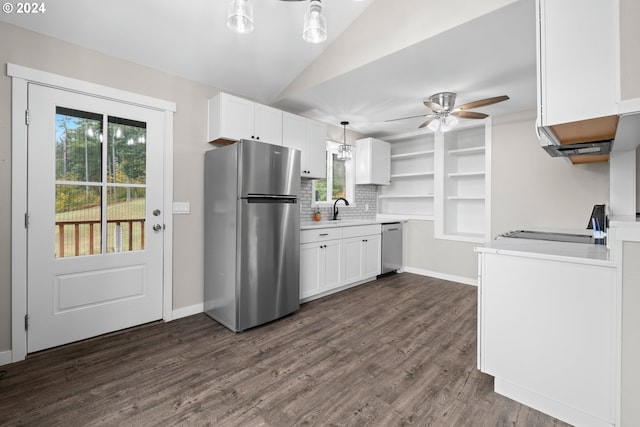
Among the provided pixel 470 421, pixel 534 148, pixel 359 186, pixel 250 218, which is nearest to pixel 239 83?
pixel 250 218

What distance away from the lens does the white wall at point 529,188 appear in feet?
10.7

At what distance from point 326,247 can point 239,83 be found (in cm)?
215

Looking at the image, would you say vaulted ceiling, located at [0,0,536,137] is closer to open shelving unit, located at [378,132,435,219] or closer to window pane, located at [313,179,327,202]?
window pane, located at [313,179,327,202]


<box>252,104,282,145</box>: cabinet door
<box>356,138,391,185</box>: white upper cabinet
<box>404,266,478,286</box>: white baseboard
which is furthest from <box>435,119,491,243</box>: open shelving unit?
<box>252,104,282,145</box>: cabinet door

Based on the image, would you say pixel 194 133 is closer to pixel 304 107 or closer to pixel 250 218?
pixel 250 218

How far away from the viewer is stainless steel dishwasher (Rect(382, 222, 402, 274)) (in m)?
4.45

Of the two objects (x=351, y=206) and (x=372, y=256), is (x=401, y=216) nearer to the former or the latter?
(x=351, y=206)

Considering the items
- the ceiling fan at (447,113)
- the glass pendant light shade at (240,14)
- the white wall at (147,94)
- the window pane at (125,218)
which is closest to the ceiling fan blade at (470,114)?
the ceiling fan at (447,113)

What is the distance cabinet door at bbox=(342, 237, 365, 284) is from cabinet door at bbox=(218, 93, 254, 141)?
73.4 inches

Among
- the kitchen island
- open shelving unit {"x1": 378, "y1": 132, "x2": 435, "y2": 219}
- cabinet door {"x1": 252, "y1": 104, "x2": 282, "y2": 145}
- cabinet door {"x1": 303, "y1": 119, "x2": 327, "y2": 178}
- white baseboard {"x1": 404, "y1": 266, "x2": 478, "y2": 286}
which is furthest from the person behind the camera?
open shelving unit {"x1": 378, "y1": 132, "x2": 435, "y2": 219}

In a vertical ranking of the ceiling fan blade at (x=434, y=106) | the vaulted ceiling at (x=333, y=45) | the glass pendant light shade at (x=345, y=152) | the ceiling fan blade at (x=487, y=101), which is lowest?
the glass pendant light shade at (x=345, y=152)

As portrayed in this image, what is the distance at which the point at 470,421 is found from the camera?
152 centimetres

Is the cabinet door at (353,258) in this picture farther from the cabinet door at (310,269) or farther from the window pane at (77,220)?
the window pane at (77,220)

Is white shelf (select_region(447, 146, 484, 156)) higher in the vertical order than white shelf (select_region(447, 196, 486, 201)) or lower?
higher
